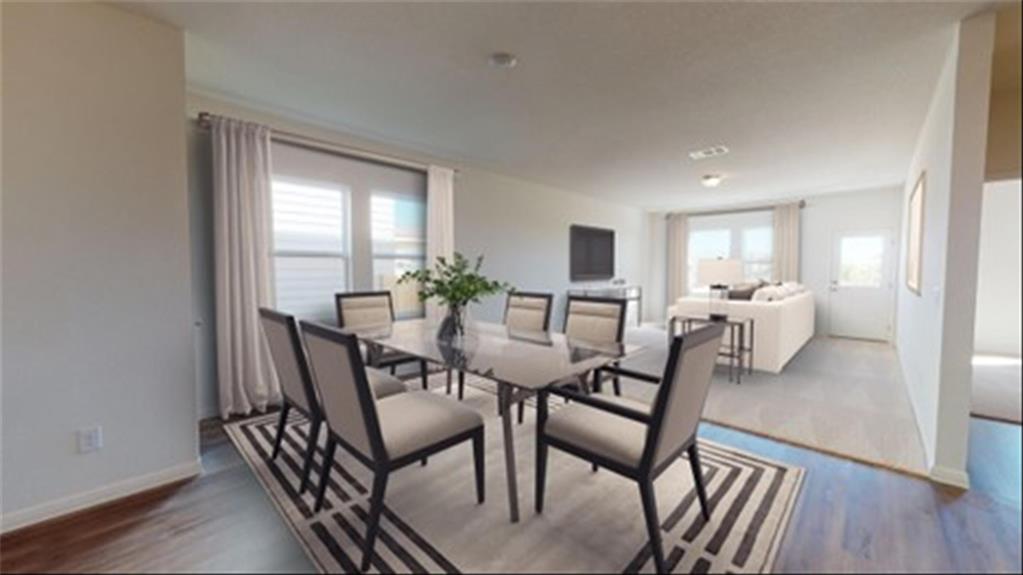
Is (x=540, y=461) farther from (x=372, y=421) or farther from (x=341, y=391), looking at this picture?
(x=341, y=391)

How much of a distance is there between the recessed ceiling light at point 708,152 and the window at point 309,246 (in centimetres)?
336

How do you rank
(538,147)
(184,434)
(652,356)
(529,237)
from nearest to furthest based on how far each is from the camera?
(184,434), (538,147), (652,356), (529,237)

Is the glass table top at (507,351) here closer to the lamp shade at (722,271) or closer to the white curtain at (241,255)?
the white curtain at (241,255)

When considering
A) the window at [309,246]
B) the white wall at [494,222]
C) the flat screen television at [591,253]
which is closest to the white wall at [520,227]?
the white wall at [494,222]

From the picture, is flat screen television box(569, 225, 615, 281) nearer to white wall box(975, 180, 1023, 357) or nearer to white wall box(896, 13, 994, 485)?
white wall box(896, 13, 994, 485)

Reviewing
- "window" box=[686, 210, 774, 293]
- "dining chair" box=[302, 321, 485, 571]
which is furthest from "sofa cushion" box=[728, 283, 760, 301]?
"dining chair" box=[302, 321, 485, 571]

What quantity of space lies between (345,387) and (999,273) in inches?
100

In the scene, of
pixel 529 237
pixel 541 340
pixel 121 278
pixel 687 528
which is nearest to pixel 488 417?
pixel 541 340

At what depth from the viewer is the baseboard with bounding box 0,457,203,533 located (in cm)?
178

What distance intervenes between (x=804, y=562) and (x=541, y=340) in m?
1.59

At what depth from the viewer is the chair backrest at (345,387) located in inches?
62.1

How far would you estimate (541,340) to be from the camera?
2689 millimetres

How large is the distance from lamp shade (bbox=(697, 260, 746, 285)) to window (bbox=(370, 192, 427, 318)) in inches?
130

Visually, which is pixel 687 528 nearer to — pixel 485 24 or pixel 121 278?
pixel 485 24
